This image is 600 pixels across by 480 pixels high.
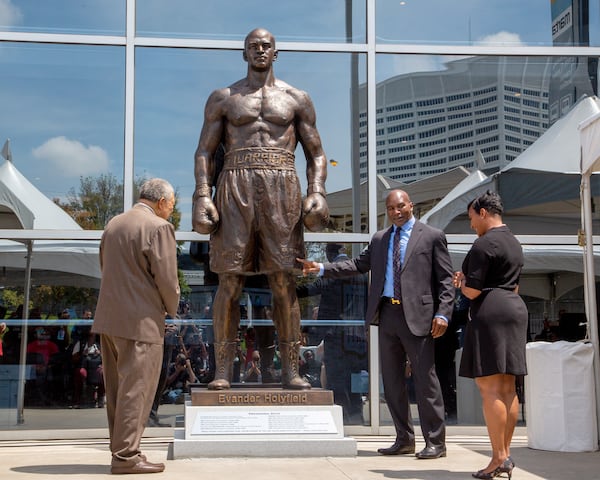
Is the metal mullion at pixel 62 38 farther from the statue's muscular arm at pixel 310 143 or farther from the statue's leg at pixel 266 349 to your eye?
the statue's leg at pixel 266 349

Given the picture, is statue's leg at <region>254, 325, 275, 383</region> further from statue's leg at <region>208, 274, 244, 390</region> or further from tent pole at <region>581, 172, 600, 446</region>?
tent pole at <region>581, 172, 600, 446</region>

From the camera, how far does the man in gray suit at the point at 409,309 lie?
18.5ft

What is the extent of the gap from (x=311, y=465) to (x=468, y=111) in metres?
A: 4.03

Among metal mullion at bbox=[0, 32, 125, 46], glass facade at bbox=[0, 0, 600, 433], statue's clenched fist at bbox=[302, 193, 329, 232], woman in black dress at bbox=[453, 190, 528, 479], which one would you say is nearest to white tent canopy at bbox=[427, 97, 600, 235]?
glass facade at bbox=[0, 0, 600, 433]

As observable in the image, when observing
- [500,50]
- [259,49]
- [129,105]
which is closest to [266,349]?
[129,105]

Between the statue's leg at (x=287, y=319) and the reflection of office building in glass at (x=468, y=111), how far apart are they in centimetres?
232

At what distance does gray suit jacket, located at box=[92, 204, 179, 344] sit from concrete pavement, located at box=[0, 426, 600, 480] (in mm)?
792

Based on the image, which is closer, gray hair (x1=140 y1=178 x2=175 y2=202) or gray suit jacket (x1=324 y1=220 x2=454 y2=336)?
gray hair (x1=140 y1=178 x2=175 y2=202)

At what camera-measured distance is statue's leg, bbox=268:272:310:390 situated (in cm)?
612

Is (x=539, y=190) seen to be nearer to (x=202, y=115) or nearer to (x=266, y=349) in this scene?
(x=266, y=349)

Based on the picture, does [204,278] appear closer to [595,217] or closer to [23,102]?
[23,102]

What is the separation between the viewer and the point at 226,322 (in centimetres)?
612

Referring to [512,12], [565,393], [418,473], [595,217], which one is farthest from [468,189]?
[418,473]

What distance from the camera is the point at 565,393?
20.0 ft
